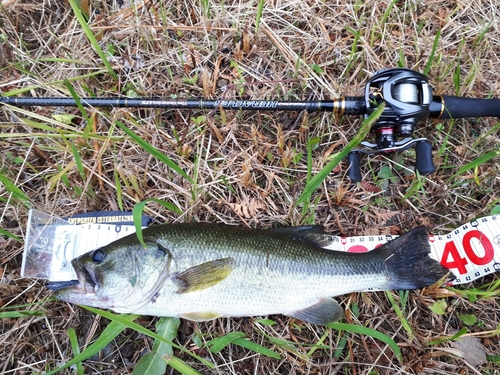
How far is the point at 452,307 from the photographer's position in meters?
2.94

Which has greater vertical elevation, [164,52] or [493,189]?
[164,52]

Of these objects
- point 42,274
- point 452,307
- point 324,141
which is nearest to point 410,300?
point 452,307

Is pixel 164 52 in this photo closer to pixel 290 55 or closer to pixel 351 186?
pixel 290 55

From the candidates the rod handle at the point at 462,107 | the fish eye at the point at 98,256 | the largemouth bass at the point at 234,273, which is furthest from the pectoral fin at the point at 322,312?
the rod handle at the point at 462,107

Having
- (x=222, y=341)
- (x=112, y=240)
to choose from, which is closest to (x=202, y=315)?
(x=222, y=341)

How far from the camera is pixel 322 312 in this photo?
268cm

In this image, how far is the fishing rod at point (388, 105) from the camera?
2.74 m

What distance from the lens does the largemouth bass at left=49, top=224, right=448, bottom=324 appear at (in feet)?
8.12

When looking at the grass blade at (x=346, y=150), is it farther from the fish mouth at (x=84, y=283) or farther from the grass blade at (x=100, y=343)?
the fish mouth at (x=84, y=283)

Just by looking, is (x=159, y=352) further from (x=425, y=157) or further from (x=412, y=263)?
(x=425, y=157)

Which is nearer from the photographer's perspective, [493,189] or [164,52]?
[493,189]

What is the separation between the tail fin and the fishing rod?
607mm

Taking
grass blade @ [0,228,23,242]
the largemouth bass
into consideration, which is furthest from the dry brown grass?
the largemouth bass

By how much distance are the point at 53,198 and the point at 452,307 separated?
3636 millimetres
